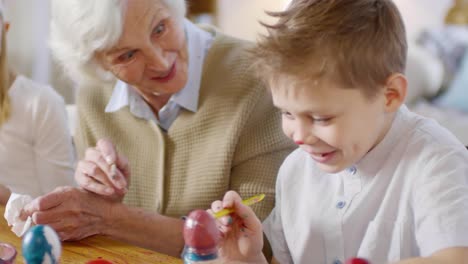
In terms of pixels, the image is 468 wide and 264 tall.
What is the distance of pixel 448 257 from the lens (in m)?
0.94

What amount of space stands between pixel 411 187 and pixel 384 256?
140 millimetres

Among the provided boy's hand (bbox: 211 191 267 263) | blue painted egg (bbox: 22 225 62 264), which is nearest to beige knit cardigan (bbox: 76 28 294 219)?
boy's hand (bbox: 211 191 267 263)

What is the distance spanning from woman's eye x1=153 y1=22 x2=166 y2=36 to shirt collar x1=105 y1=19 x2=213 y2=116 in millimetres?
108

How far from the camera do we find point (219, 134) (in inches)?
60.5

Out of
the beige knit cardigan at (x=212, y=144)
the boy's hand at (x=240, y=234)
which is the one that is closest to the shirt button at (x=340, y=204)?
the boy's hand at (x=240, y=234)

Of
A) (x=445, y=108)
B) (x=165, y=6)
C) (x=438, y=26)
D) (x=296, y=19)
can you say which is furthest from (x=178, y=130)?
(x=438, y=26)

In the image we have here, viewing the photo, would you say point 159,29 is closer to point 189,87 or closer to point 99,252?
point 189,87

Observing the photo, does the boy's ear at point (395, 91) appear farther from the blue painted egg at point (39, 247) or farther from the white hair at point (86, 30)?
the white hair at point (86, 30)

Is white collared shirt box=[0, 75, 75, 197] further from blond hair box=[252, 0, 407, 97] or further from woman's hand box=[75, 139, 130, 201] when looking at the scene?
blond hair box=[252, 0, 407, 97]

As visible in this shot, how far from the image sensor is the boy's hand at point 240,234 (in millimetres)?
1127

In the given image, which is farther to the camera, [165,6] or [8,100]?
[8,100]

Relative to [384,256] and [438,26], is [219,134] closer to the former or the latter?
[384,256]

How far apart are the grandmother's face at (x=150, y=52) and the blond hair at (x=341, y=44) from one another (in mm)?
513

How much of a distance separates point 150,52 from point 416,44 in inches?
117
